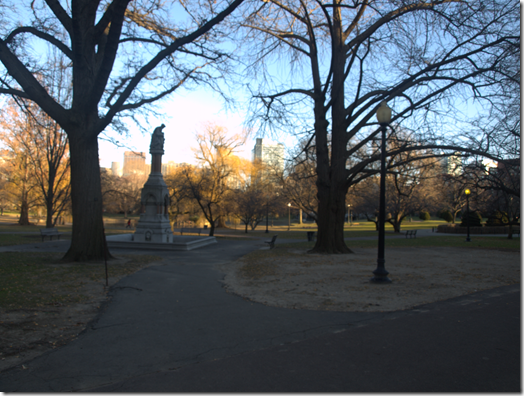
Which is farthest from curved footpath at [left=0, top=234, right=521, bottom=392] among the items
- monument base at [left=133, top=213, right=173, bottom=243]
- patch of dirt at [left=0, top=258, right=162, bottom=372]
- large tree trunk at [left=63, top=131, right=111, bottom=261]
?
monument base at [left=133, top=213, right=173, bottom=243]

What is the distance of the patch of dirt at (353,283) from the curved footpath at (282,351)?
0.65 meters

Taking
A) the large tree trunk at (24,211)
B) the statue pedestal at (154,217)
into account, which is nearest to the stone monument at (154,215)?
the statue pedestal at (154,217)

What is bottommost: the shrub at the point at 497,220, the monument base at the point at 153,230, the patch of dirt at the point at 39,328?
the patch of dirt at the point at 39,328

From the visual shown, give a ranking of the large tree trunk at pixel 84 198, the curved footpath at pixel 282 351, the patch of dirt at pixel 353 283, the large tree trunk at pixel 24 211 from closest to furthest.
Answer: the curved footpath at pixel 282 351 < the patch of dirt at pixel 353 283 < the large tree trunk at pixel 84 198 < the large tree trunk at pixel 24 211

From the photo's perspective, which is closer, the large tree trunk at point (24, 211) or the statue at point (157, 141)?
the statue at point (157, 141)

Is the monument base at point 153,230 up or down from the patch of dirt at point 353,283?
up

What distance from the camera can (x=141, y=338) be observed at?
502 cm

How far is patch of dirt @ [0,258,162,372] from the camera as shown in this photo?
4.39 metres

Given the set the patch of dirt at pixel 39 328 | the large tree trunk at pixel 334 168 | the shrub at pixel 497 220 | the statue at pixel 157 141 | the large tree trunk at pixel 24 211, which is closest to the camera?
the patch of dirt at pixel 39 328

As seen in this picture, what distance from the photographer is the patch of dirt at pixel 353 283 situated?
23.4 feet

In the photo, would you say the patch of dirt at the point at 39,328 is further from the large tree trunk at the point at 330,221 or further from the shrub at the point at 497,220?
the shrub at the point at 497,220

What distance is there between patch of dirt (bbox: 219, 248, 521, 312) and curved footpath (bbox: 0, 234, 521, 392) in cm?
65

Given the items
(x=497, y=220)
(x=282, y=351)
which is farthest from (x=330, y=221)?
(x=497, y=220)

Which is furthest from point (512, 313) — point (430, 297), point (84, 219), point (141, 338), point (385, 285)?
point (84, 219)
